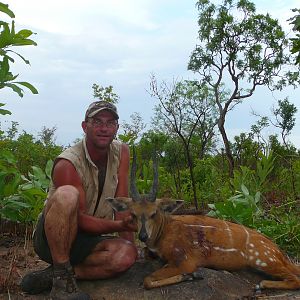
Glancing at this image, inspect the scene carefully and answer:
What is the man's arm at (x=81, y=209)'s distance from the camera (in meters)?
4.76

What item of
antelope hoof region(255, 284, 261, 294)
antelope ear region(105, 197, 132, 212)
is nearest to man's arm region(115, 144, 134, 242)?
antelope ear region(105, 197, 132, 212)

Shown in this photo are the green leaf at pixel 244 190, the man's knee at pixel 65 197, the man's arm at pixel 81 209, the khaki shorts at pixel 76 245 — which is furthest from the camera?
the green leaf at pixel 244 190

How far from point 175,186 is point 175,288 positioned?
453 centimetres

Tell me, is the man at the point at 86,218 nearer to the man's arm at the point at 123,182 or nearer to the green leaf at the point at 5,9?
the man's arm at the point at 123,182

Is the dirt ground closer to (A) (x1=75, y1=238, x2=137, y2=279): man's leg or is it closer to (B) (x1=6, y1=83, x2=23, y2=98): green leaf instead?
(A) (x1=75, y1=238, x2=137, y2=279): man's leg

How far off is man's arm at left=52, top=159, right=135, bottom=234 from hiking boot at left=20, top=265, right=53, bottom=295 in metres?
0.57

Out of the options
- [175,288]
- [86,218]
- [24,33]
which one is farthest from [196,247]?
[24,33]

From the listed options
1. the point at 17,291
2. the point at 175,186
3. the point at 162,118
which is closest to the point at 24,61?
the point at 17,291

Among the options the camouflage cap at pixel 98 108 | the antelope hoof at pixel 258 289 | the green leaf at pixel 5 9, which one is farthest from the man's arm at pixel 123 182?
the green leaf at pixel 5 9

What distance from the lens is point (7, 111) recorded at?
5145 millimetres

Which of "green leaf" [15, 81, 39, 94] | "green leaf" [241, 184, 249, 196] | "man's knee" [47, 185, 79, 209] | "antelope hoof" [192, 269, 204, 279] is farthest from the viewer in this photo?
"green leaf" [241, 184, 249, 196]

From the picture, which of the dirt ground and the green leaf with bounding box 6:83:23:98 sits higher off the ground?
the green leaf with bounding box 6:83:23:98

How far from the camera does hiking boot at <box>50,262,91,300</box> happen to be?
4.62m

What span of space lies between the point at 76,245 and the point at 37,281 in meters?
0.49
